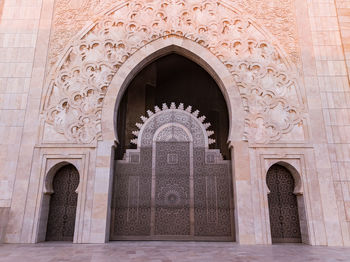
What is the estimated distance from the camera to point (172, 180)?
7305mm

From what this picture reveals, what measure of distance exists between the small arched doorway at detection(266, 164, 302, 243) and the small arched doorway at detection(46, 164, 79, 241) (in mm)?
5155

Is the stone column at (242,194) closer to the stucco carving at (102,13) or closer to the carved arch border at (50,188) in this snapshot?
the stucco carving at (102,13)

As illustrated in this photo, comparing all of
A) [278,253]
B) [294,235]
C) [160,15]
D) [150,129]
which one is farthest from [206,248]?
[160,15]

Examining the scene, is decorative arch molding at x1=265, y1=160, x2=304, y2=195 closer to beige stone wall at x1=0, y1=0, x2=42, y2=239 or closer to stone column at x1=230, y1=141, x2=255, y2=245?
stone column at x1=230, y1=141, x2=255, y2=245

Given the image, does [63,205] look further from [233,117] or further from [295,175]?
[295,175]

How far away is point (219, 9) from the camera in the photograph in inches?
320

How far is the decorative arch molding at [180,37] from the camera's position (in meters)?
7.22

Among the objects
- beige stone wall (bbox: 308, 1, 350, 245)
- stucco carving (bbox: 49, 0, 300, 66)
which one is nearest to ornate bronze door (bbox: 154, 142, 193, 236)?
beige stone wall (bbox: 308, 1, 350, 245)

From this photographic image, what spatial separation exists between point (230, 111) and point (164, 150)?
6.87 feet

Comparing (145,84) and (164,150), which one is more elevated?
(145,84)

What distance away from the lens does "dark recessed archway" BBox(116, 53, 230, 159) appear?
827 centimetres

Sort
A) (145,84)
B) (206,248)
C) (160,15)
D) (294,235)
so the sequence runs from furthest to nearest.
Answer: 1. (145,84)
2. (160,15)
3. (294,235)
4. (206,248)

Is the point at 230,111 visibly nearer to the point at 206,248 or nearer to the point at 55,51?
the point at 206,248

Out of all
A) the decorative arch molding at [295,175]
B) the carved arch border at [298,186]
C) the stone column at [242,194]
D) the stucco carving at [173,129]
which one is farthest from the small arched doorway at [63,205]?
the decorative arch molding at [295,175]
